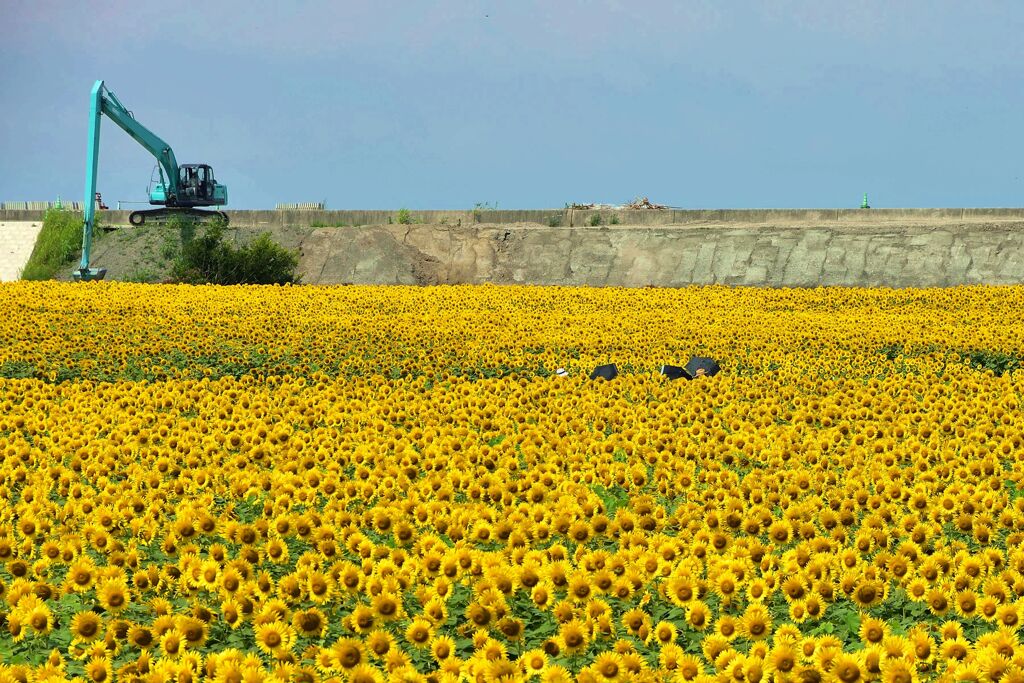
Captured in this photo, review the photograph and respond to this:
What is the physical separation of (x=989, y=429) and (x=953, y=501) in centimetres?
200

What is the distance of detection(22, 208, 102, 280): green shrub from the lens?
31.8 metres

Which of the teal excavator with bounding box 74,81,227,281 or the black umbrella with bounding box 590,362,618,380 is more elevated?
the teal excavator with bounding box 74,81,227,281

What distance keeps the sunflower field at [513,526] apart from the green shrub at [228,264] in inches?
536

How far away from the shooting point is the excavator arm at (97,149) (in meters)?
26.0

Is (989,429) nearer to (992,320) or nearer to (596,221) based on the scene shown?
(992,320)

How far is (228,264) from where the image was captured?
79.3 ft

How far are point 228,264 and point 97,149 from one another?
5501 mm

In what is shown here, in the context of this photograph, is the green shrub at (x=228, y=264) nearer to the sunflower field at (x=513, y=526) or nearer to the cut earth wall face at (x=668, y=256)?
the cut earth wall face at (x=668, y=256)

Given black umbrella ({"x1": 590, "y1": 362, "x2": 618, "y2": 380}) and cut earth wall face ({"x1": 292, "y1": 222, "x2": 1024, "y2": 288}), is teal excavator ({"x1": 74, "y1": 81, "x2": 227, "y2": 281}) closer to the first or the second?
cut earth wall face ({"x1": 292, "y1": 222, "x2": 1024, "y2": 288})

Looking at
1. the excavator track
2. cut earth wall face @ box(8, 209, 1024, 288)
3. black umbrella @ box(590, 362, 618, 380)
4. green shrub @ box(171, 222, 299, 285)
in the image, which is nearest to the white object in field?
the excavator track

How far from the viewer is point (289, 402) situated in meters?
8.66

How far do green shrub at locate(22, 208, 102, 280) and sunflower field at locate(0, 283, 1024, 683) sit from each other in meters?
23.1

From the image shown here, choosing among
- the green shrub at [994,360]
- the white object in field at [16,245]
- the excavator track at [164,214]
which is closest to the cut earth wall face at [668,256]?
the excavator track at [164,214]

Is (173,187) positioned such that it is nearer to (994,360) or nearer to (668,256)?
(668,256)
